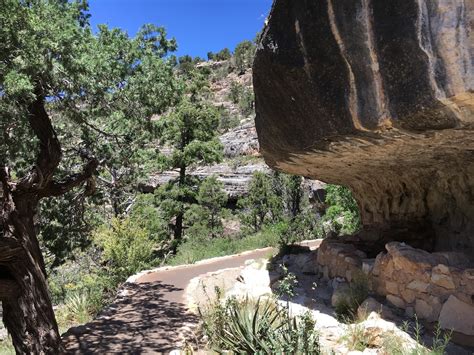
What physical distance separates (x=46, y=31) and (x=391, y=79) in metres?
4.44

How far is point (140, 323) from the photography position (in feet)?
25.1

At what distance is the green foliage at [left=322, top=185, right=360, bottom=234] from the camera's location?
52.9 ft

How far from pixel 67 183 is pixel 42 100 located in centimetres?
145

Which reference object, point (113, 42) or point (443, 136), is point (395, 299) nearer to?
point (443, 136)

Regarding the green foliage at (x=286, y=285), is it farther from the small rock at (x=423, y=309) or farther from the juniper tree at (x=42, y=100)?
the juniper tree at (x=42, y=100)

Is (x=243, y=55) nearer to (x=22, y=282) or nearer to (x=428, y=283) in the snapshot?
(x=22, y=282)

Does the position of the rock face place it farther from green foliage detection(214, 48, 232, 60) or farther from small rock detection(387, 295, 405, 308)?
green foliage detection(214, 48, 232, 60)

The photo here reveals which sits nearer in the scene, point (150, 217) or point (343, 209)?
point (343, 209)

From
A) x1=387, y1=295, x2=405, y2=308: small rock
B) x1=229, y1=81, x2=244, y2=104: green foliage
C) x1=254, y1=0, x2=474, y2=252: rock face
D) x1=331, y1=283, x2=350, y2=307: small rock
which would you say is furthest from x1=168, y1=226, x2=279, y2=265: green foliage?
x1=229, y1=81, x2=244, y2=104: green foliage

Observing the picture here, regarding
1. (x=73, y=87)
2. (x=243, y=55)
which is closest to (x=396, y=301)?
(x=73, y=87)

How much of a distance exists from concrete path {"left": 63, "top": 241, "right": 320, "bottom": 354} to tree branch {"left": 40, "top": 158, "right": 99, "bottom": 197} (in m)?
2.24

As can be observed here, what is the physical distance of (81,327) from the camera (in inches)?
291

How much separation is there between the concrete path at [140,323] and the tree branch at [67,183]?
7.35 feet

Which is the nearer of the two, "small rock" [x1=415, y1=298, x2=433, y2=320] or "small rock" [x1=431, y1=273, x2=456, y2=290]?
"small rock" [x1=431, y1=273, x2=456, y2=290]
